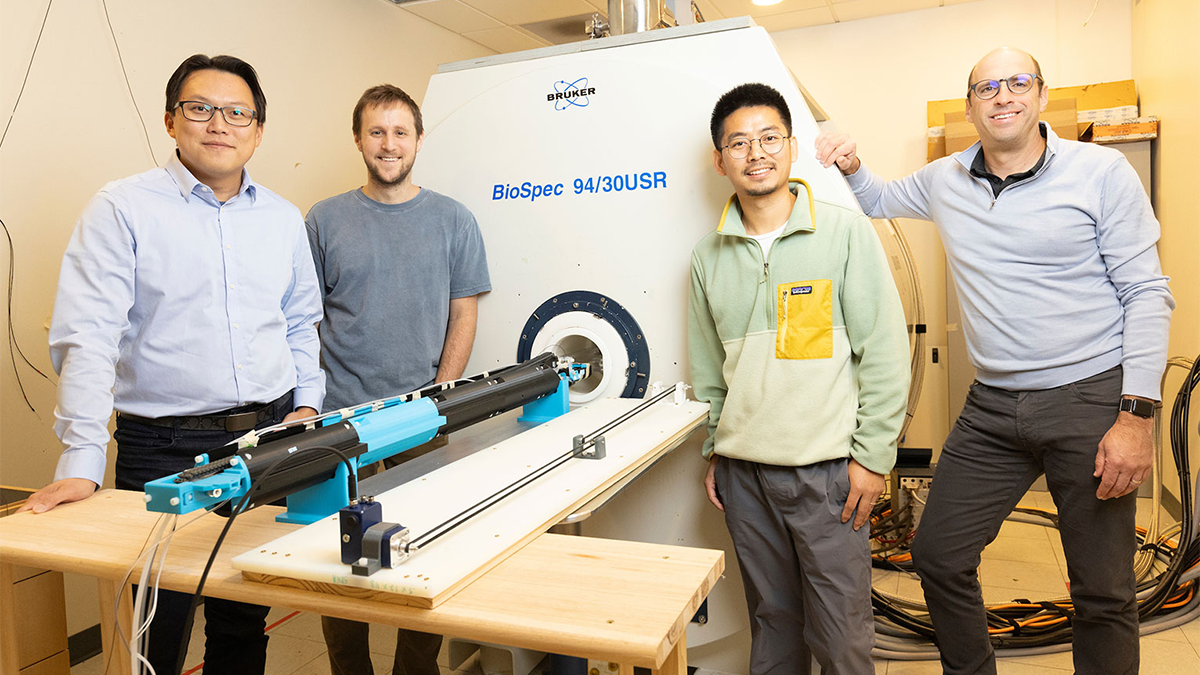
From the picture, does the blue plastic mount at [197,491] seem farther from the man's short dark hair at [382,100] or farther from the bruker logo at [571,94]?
the bruker logo at [571,94]

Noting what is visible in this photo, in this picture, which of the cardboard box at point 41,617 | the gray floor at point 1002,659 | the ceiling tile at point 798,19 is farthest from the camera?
the ceiling tile at point 798,19

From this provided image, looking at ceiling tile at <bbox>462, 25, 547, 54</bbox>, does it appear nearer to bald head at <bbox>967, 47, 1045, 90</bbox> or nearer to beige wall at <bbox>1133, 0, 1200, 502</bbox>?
beige wall at <bbox>1133, 0, 1200, 502</bbox>

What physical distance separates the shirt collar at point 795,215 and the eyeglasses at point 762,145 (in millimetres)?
112

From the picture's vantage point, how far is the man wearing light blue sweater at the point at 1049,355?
180 cm

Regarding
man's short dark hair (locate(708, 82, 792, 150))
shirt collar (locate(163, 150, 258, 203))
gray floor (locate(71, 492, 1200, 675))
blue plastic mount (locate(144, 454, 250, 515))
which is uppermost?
man's short dark hair (locate(708, 82, 792, 150))

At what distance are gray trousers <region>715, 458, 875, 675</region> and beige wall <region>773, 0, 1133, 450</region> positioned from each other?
10.4ft

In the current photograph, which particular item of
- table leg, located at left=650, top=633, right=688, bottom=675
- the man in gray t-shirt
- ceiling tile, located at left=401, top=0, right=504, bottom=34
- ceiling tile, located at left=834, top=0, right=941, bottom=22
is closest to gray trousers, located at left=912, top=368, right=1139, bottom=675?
table leg, located at left=650, top=633, right=688, bottom=675

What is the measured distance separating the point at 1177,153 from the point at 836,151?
2506mm

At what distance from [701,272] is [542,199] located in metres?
0.52

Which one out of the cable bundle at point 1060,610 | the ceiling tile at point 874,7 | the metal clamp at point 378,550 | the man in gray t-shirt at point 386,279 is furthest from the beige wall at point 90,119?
the ceiling tile at point 874,7

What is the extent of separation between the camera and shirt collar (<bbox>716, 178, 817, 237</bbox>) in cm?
179

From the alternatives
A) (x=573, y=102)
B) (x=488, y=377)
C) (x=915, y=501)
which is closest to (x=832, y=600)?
(x=488, y=377)

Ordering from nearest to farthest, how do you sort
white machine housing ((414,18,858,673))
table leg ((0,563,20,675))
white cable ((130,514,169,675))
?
1. white cable ((130,514,169,675))
2. table leg ((0,563,20,675))
3. white machine housing ((414,18,858,673))

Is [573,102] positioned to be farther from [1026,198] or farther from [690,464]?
[1026,198]
